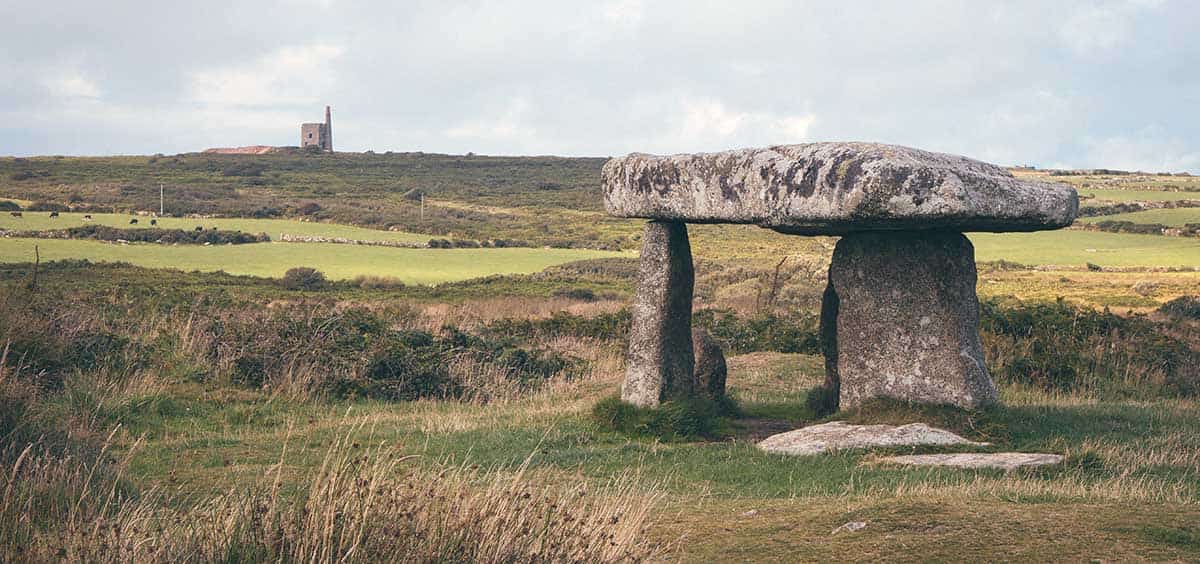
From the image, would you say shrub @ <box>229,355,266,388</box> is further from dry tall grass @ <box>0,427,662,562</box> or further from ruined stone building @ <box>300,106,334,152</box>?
ruined stone building @ <box>300,106,334,152</box>

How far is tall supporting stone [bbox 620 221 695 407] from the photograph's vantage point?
14422 mm

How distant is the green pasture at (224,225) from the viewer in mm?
50812

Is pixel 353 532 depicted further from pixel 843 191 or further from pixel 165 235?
pixel 165 235

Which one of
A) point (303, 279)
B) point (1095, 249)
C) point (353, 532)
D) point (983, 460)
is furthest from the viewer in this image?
point (1095, 249)

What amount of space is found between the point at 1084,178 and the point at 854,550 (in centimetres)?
10108

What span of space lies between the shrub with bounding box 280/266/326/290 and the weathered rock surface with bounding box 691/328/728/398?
70.9ft

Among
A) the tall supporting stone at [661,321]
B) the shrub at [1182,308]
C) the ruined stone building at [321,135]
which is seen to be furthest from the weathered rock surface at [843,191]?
the ruined stone building at [321,135]

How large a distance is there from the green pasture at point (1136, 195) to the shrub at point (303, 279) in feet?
168

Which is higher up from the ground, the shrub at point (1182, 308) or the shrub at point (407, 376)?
the shrub at point (1182, 308)

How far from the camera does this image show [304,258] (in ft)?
138

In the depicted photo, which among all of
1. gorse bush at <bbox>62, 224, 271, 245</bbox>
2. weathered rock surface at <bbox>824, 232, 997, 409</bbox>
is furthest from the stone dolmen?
gorse bush at <bbox>62, 224, 271, 245</bbox>

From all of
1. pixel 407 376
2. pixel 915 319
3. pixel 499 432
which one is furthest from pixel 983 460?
pixel 407 376

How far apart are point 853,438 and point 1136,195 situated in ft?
249

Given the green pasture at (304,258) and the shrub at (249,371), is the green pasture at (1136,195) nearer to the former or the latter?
the green pasture at (304,258)
